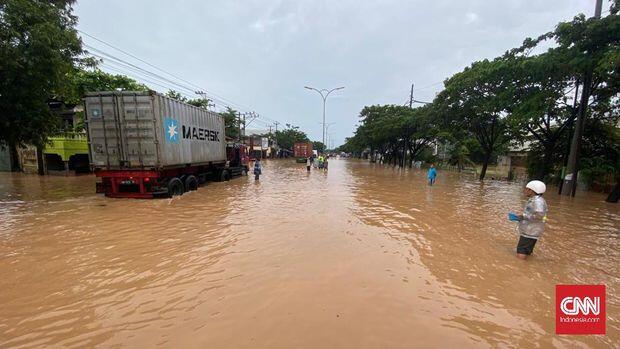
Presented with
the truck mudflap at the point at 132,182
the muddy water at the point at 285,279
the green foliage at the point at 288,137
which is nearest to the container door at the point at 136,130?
the truck mudflap at the point at 132,182

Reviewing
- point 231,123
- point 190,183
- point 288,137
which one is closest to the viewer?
point 190,183

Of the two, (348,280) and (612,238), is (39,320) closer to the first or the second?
(348,280)

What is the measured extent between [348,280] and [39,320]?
385 centimetres

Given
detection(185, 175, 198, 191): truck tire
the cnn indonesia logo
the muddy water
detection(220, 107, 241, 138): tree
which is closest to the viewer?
the muddy water

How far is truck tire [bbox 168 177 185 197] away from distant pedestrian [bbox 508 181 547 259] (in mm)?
11123

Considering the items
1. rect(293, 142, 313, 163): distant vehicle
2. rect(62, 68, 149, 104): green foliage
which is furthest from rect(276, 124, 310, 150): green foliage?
rect(62, 68, 149, 104): green foliage

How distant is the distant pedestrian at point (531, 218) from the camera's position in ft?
17.3

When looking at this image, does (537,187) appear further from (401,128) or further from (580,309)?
(401,128)

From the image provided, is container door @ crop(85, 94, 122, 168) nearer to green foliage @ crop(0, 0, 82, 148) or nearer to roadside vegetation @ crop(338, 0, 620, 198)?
green foliage @ crop(0, 0, 82, 148)

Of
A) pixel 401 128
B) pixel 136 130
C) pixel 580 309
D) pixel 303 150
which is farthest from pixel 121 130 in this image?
pixel 303 150

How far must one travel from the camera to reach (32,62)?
30.6 feet

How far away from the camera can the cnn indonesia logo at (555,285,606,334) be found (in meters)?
3.44

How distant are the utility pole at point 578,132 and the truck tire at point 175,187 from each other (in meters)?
17.1

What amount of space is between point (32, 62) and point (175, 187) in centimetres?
590
